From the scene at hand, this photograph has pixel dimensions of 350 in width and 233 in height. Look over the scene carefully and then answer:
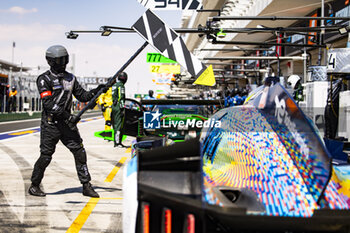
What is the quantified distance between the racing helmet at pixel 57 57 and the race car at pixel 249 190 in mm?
3384

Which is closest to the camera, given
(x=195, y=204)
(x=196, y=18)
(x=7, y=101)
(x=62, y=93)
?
(x=195, y=204)

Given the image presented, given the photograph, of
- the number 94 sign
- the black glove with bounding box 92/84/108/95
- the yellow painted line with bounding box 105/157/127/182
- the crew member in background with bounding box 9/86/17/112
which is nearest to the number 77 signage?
the number 94 sign

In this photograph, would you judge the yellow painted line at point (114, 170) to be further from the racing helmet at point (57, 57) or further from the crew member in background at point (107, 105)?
the crew member in background at point (107, 105)

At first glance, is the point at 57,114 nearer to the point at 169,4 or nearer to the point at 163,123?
the point at 163,123

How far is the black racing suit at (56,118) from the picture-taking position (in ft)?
18.8

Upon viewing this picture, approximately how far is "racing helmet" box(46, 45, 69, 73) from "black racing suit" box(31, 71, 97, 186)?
0.11 meters

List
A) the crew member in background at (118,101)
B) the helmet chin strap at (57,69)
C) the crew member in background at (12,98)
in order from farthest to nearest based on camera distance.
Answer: the crew member in background at (12,98), the crew member in background at (118,101), the helmet chin strap at (57,69)

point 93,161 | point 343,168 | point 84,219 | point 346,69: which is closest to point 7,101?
point 93,161

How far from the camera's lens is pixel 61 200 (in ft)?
18.7

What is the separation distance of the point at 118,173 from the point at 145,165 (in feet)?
18.3

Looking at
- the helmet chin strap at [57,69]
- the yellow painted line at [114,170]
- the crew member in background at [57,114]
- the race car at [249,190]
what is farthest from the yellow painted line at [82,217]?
the race car at [249,190]

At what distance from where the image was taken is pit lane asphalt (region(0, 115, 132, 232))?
14.9 ft

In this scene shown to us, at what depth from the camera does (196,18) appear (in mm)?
50906

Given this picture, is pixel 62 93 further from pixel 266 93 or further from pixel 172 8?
pixel 266 93
